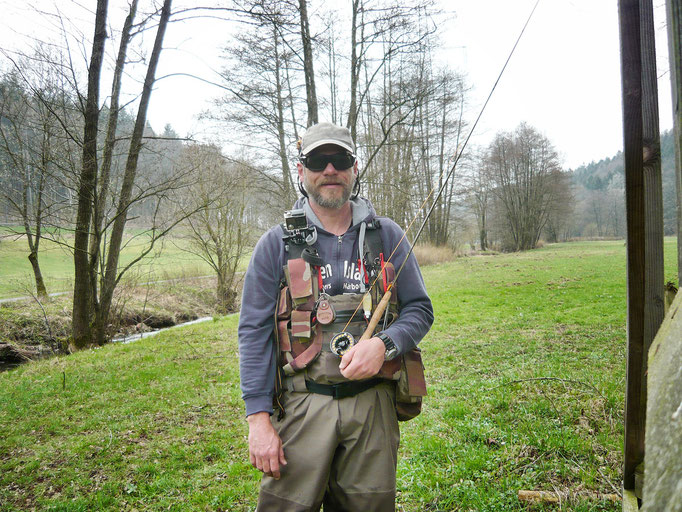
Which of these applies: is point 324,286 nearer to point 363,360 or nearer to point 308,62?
point 363,360

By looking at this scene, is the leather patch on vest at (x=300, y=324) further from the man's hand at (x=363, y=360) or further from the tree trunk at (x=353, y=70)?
the tree trunk at (x=353, y=70)

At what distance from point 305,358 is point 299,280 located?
1.22 feet

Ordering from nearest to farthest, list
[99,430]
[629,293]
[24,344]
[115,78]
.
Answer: [629,293]
[99,430]
[115,78]
[24,344]

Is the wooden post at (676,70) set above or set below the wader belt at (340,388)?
above

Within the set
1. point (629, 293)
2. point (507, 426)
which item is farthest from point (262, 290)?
point (507, 426)

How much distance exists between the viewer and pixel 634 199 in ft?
4.86

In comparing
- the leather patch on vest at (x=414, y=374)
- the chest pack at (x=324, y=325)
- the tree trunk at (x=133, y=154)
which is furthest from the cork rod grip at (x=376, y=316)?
the tree trunk at (x=133, y=154)

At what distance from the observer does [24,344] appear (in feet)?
39.1

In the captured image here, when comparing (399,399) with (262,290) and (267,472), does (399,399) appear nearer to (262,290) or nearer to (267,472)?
(267,472)

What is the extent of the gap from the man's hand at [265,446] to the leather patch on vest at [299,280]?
0.56 metres

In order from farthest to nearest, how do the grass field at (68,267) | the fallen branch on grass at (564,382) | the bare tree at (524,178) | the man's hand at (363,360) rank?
1. the bare tree at (524,178)
2. the grass field at (68,267)
3. the fallen branch on grass at (564,382)
4. the man's hand at (363,360)

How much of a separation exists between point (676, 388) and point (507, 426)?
397cm

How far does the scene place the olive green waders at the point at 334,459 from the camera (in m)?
1.90

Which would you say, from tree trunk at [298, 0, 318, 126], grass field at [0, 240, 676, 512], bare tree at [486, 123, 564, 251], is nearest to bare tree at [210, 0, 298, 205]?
tree trunk at [298, 0, 318, 126]
